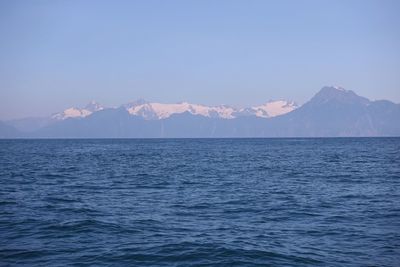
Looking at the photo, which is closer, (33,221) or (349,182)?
(33,221)

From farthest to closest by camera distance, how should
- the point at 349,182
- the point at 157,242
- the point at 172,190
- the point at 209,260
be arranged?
the point at 349,182, the point at 172,190, the point at 157,242, the point at 209,260

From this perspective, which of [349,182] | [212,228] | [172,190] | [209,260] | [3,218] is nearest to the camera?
[209,260]

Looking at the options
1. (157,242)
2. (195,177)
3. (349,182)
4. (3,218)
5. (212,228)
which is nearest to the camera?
(157,242)

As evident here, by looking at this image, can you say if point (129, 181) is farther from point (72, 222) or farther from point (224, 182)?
point (72, 222)

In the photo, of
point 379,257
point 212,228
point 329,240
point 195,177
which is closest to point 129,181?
point 195,177

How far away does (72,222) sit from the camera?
842 inches

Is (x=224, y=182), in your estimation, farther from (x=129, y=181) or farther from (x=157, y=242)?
(x=157, y=242)

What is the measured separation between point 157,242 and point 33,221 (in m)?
7.49

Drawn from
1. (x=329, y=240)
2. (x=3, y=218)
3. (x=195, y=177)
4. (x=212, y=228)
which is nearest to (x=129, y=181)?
(x=195, y=177)

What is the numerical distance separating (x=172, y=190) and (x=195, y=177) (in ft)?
33.3

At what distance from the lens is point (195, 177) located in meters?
43.5

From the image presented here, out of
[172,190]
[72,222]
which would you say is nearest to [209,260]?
[72,222]

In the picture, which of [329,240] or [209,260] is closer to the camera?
[209,260]

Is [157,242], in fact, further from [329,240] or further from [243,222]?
[329,240]
